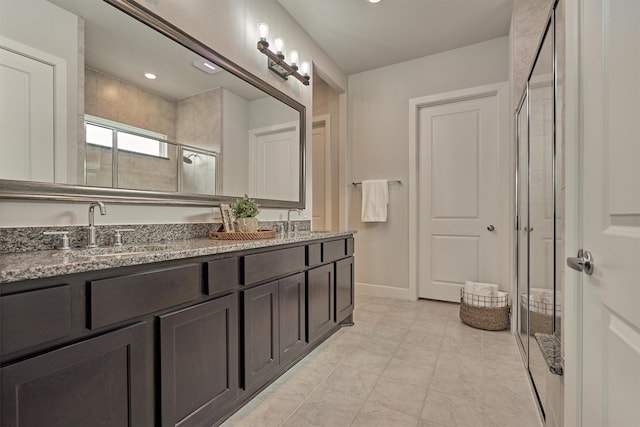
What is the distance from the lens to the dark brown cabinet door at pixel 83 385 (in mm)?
763

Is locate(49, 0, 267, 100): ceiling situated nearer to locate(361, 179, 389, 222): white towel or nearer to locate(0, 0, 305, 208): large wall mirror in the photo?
locate(0, 0, 305, 208): large wall mirror

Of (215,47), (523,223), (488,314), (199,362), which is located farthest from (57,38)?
(488,314)

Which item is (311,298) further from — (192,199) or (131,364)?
(131,364)

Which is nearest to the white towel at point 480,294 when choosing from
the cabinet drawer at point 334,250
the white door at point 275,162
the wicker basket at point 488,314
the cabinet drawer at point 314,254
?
the wicker basket at point 488,314

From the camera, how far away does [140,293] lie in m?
1.03

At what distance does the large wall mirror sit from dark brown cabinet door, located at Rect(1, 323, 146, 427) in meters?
0.67

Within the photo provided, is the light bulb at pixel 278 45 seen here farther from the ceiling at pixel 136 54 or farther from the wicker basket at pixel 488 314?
the wicker basket at pixel 488 314

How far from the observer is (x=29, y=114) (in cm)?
116

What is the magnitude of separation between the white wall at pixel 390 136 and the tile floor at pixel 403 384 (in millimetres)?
1087

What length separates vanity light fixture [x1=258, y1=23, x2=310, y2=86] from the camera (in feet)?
7.52

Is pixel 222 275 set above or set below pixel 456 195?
below

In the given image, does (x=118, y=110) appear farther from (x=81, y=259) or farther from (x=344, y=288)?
(x=344, y=288)

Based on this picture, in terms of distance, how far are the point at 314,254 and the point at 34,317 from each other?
4.89 feet

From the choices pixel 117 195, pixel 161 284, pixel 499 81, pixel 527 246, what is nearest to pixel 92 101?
pixel 117 195
